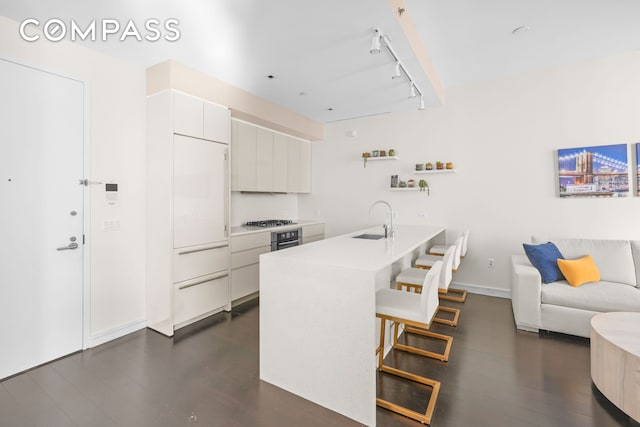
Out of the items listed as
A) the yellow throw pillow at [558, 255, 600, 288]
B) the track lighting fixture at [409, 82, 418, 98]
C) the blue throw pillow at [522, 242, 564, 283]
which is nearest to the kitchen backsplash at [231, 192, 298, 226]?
the track lighting fixture at [409, 82, 418, 98]

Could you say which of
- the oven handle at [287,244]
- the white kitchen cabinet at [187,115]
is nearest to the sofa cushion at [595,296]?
the oven handle at [287,244]

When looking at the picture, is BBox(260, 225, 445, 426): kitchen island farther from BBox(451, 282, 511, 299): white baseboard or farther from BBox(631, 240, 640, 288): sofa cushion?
BBox(631, 240, 640, 288): sofa cushion

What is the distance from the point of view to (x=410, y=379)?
2131mm

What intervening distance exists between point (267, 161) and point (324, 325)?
3118 mm

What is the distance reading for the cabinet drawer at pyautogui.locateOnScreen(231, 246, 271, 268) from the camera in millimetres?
3645

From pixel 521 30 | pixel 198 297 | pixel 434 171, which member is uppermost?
pixel 521 30

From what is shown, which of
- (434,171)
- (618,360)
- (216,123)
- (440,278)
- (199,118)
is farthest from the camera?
(434,171)

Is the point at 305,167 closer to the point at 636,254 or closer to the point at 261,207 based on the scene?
the point at 261,207

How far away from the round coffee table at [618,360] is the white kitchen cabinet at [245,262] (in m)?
3.41

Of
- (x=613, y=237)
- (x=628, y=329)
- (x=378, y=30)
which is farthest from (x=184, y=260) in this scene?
(x=613, y=237)

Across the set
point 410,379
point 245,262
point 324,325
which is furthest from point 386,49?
point 245,262

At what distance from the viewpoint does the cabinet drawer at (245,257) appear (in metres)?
3.64

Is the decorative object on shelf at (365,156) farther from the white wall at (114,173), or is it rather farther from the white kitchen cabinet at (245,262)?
the white wall at (114,173)

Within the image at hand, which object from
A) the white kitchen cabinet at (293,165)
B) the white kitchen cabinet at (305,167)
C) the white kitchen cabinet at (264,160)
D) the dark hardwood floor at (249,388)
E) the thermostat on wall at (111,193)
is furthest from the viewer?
the white kitchen cabinet at (305,167)
